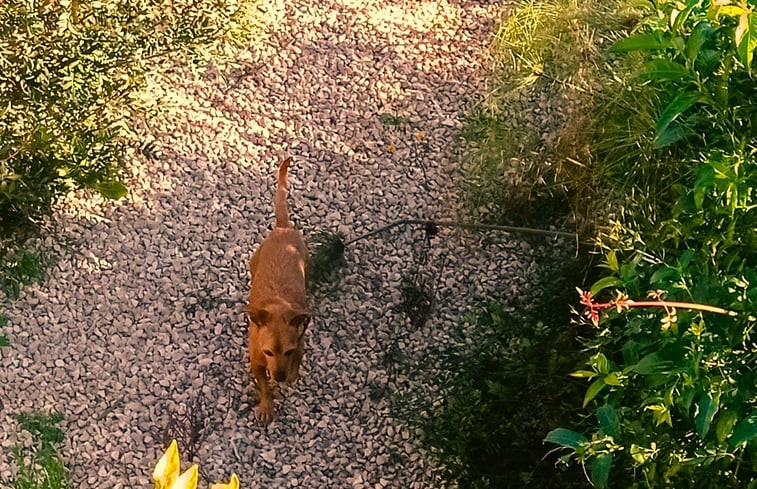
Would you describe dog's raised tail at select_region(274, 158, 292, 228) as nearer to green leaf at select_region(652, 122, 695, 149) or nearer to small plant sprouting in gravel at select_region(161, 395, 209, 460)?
small plant sprouting in gravel at select_region(161, 395, 209, 460)

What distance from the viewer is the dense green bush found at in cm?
216

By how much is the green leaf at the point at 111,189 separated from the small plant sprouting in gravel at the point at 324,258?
46.6 inches

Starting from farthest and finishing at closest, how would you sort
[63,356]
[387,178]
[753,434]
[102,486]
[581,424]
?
1. [387,178]
2. [63,356]
3. [102,486]
4. [581,424]
5. [753,434]

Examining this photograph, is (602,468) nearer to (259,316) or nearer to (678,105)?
(678,105)

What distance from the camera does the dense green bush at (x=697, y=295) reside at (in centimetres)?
216

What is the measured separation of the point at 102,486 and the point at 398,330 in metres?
1.76

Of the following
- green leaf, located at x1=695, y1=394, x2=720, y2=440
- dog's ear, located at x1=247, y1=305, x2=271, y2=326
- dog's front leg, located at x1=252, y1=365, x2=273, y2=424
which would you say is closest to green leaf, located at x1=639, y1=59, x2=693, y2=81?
green leaf, located at x1=695, y1=394, x2=720, y2=440

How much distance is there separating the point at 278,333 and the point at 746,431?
2.21m

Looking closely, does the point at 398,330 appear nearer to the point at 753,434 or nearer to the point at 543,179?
the point at 543,179

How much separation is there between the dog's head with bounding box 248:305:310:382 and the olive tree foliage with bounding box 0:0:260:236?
1449 mm

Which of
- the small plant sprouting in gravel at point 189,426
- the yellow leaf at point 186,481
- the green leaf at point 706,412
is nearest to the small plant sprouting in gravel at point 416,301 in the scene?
the small plant sprouting in gravel at point 189,426

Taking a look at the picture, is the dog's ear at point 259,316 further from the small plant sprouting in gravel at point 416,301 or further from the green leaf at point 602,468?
the green leaf at point 602,468

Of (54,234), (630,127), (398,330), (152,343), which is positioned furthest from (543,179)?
(54,234)

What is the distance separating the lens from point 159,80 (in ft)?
15.9
